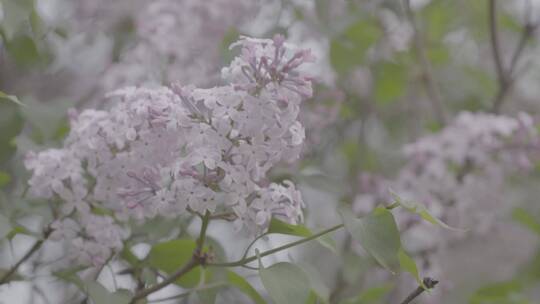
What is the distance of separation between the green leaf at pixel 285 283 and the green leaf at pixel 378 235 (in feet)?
0.24

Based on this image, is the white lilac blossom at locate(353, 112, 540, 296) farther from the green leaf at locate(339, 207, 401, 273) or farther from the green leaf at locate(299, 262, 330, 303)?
the green leaf at locate(339, 207, 401, 273)

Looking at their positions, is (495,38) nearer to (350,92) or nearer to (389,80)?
(389,80)

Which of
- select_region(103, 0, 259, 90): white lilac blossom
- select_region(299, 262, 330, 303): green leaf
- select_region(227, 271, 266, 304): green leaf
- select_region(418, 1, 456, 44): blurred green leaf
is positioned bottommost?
select_region(227, 271, 266, 304): green leaf

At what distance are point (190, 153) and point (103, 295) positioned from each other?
0.18m

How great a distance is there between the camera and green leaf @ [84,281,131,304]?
762 millimetres

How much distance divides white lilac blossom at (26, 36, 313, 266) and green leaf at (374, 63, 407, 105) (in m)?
0.99

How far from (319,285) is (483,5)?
1.76 meters

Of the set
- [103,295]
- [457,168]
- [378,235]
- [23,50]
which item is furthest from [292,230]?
[457,168]

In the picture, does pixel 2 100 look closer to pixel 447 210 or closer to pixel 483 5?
pixel 447 210

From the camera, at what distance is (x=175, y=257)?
89cm

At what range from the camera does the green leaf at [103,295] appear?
762 millimetres

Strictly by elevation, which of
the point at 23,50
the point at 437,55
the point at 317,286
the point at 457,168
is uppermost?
the point at 437,55

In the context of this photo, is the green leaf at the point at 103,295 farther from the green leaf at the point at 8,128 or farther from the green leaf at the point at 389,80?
the green leaf at the point at 389,80

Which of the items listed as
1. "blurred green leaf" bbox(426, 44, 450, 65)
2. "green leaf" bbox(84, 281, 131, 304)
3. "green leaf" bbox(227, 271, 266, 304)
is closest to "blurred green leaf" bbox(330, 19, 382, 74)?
"blurred green leaf" bbox(426, 44, 450, 65)
